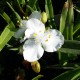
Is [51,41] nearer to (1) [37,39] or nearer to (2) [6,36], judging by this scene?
(1) [37,39]

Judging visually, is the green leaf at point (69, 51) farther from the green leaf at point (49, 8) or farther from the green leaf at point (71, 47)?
the green leaf at point (49, 8)

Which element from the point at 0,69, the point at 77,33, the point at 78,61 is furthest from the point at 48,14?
the point at 0,69

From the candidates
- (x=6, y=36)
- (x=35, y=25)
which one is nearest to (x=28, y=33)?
(x=35, y=25)

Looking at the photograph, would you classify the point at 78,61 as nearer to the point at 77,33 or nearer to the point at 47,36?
the point at 77,33

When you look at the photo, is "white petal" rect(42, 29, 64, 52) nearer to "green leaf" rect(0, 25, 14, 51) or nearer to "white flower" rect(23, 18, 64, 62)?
"white flower" rect(23, 18, 64, 62)

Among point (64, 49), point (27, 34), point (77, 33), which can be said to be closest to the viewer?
point (27, 34)

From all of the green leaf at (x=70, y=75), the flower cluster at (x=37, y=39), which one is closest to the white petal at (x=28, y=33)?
the flower cluster at (x=37, y=39)

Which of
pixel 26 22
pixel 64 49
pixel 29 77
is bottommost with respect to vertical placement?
pixel 29 77
